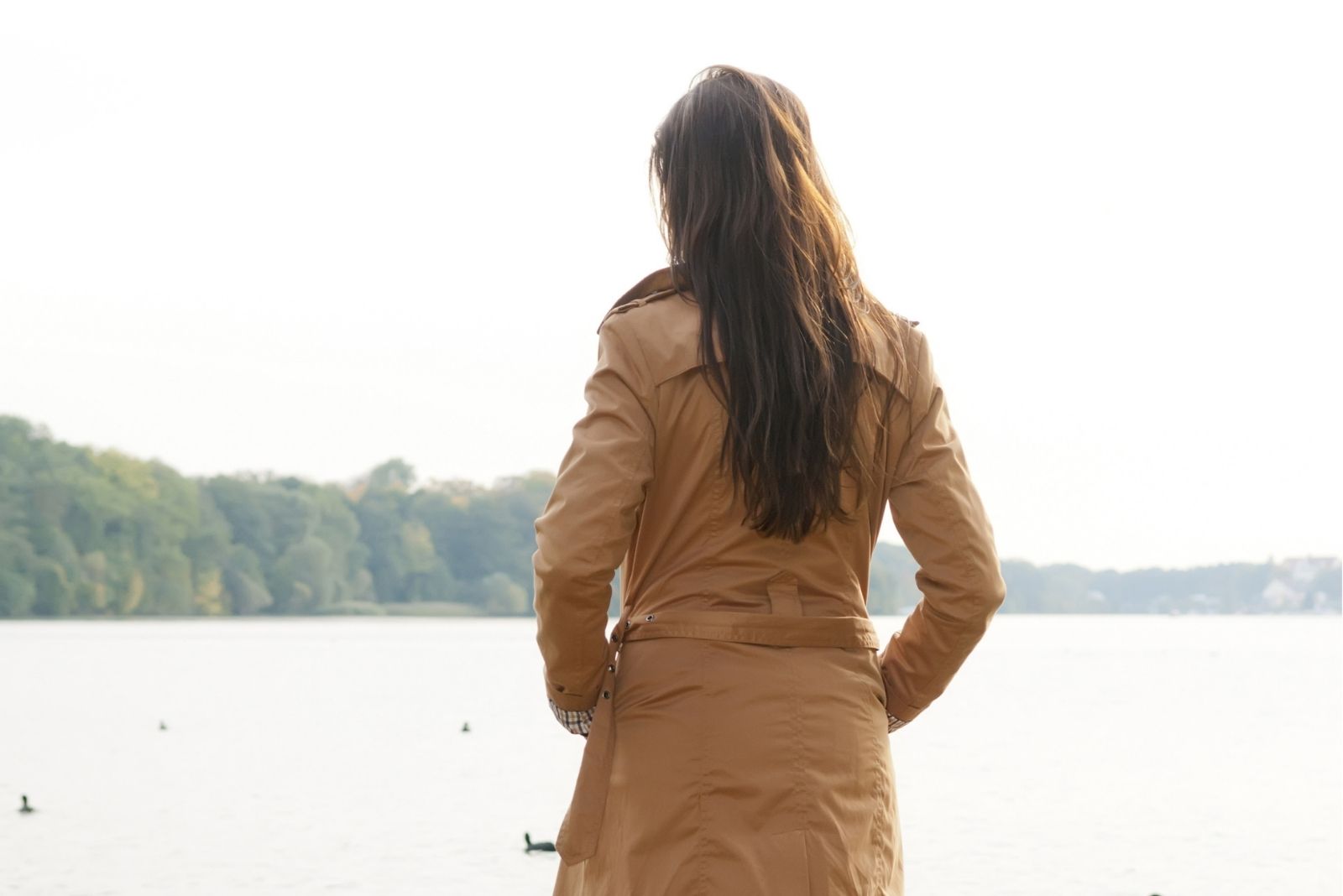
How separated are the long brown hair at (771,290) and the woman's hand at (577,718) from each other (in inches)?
17.6

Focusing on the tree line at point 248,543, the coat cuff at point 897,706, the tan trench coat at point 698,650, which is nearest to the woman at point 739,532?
the tan trench coat at point 698,650

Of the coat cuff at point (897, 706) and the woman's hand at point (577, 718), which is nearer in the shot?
the woman's hand at point (577, 718)

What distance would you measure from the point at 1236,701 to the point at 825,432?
152 ft

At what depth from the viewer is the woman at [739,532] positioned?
2.76 metres

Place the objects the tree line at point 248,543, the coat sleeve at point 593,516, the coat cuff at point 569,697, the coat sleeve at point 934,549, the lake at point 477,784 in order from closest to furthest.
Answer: the coat sleeve at point 593,516 < the coat cuff at point 569,697 < the coat sleeve at point 934,549 < the lake at point 477,784 < the tree line at point 248,543

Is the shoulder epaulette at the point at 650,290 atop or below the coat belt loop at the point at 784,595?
atop

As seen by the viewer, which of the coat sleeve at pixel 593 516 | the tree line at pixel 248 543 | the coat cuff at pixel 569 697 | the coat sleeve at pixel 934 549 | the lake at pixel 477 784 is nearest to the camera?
the coat sleeve at pixel 593 516

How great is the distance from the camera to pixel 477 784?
23219 millimetres

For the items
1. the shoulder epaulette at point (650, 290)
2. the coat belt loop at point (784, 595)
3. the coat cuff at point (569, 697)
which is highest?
the shoulder epaulette at point (650, 290)

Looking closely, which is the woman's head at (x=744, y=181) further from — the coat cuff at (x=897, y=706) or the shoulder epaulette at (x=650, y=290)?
the coat cuff at (x=897, y=706)

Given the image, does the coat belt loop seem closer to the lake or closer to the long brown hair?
the long brown hair

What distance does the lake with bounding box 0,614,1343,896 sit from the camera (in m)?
15.6

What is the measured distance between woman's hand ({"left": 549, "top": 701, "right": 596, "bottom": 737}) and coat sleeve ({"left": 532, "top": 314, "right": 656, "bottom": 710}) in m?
0.06

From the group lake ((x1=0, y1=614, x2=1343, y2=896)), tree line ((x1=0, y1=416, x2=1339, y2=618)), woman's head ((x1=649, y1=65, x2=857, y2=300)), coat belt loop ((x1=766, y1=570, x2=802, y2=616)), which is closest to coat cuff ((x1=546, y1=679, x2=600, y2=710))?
coat belt loop ((x1=766, y1=570, x2=802, y2=616))
